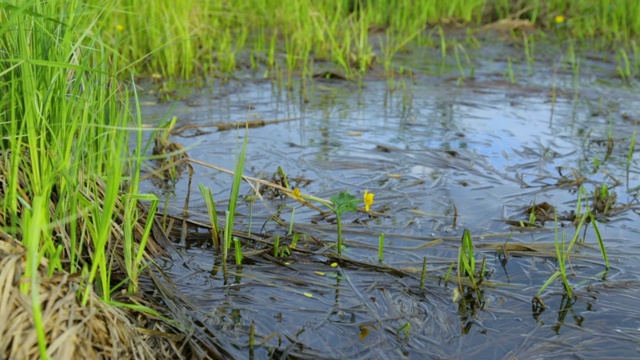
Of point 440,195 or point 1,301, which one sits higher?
point 1,301

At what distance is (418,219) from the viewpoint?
312 centimetres

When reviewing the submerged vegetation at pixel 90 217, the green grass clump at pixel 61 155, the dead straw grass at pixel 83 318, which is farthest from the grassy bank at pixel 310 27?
the dead straw grass at pixel 83 318

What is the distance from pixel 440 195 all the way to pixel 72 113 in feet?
5.81

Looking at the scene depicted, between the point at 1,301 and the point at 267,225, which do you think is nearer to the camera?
the point at 1,301

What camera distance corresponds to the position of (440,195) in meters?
3.44

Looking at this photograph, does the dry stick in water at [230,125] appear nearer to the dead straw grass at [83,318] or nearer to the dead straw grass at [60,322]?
the dead straw grass at [83,318]

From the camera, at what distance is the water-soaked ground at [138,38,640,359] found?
2.17 m

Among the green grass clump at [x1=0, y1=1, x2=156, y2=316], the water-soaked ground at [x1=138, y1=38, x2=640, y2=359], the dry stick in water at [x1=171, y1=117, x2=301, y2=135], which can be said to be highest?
the green grass clump at [x1=0, y1=1, x2=156, y2=316]

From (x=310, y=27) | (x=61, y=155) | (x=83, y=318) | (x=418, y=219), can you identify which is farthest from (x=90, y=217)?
(x=310, y=27)

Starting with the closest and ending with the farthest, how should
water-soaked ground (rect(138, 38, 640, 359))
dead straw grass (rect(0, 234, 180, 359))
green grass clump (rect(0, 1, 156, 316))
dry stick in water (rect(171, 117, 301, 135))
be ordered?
1. dead straw grass (rect(0, 234, 180, 359))
2. green grass clump (rect(0, 1, 156, 316))
3. water-soaked ground (rect(138, 38, 640, 359))
4. dry stick in water (rect(171, 117, 301, 135))

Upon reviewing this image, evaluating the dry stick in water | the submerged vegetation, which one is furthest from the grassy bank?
the submerged vegetation

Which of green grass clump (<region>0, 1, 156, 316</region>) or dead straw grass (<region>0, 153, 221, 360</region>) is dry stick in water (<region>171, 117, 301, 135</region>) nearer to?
green grass clump (<region>0, 1, 156, 316</region>)

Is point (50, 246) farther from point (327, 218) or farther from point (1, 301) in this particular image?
point (327, 218)

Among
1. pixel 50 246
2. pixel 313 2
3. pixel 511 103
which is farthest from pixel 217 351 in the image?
pixel 313 2
